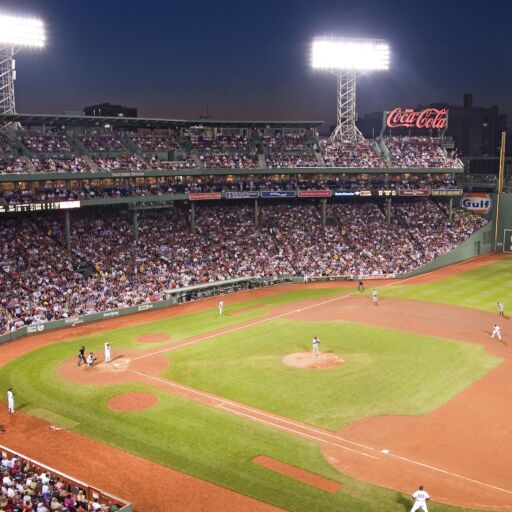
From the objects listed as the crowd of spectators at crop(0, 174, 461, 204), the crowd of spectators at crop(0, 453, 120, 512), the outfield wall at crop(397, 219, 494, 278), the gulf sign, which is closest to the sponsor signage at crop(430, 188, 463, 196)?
the crowd of spectators at crop(0, 174, 461, 204)

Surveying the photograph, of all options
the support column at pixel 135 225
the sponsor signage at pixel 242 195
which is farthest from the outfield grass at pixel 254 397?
the sponsor signage at pixel 242 195

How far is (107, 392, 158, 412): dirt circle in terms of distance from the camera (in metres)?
25.3

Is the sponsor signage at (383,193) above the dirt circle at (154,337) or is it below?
above

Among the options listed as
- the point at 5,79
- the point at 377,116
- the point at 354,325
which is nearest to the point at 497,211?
the point at 354,325

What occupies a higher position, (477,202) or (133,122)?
(133,122)

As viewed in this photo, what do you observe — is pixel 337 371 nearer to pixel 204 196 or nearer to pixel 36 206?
pixel 36 206

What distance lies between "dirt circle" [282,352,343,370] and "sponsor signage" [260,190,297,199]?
28.3 m

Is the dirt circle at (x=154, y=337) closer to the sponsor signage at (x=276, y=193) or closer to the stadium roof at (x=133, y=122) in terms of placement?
the stadium roof at (x=133, y=122)

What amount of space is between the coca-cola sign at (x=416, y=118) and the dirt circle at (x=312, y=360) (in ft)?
136

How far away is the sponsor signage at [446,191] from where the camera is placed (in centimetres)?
6650

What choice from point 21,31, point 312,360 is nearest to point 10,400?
point 312,360

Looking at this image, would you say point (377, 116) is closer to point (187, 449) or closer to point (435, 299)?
point (435, 299)

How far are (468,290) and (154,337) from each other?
27.8 metres

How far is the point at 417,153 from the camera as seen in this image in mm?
68500
